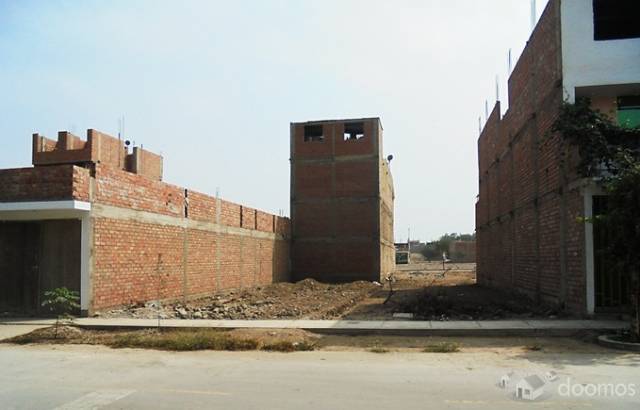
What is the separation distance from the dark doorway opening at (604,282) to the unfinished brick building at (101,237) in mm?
13926

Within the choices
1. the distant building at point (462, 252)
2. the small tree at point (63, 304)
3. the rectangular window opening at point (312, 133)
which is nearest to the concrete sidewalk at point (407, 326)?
the small tree at point (63, 304)

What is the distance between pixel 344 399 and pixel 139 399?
265 cm

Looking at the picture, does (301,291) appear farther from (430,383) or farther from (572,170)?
(430,383)

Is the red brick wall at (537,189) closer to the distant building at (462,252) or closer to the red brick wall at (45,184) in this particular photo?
the red brick wall at (45,184)

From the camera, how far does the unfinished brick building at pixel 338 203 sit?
37312 millimetres

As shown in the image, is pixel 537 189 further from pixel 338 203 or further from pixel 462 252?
pixel 462 252

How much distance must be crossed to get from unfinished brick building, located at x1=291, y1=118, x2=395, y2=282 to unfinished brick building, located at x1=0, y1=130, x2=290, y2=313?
41.7ft

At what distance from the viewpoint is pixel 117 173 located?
18.2 metres

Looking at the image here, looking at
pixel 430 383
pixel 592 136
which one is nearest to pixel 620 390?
pixel 430 383

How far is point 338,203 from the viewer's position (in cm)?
3797

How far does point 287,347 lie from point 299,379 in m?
3.45
